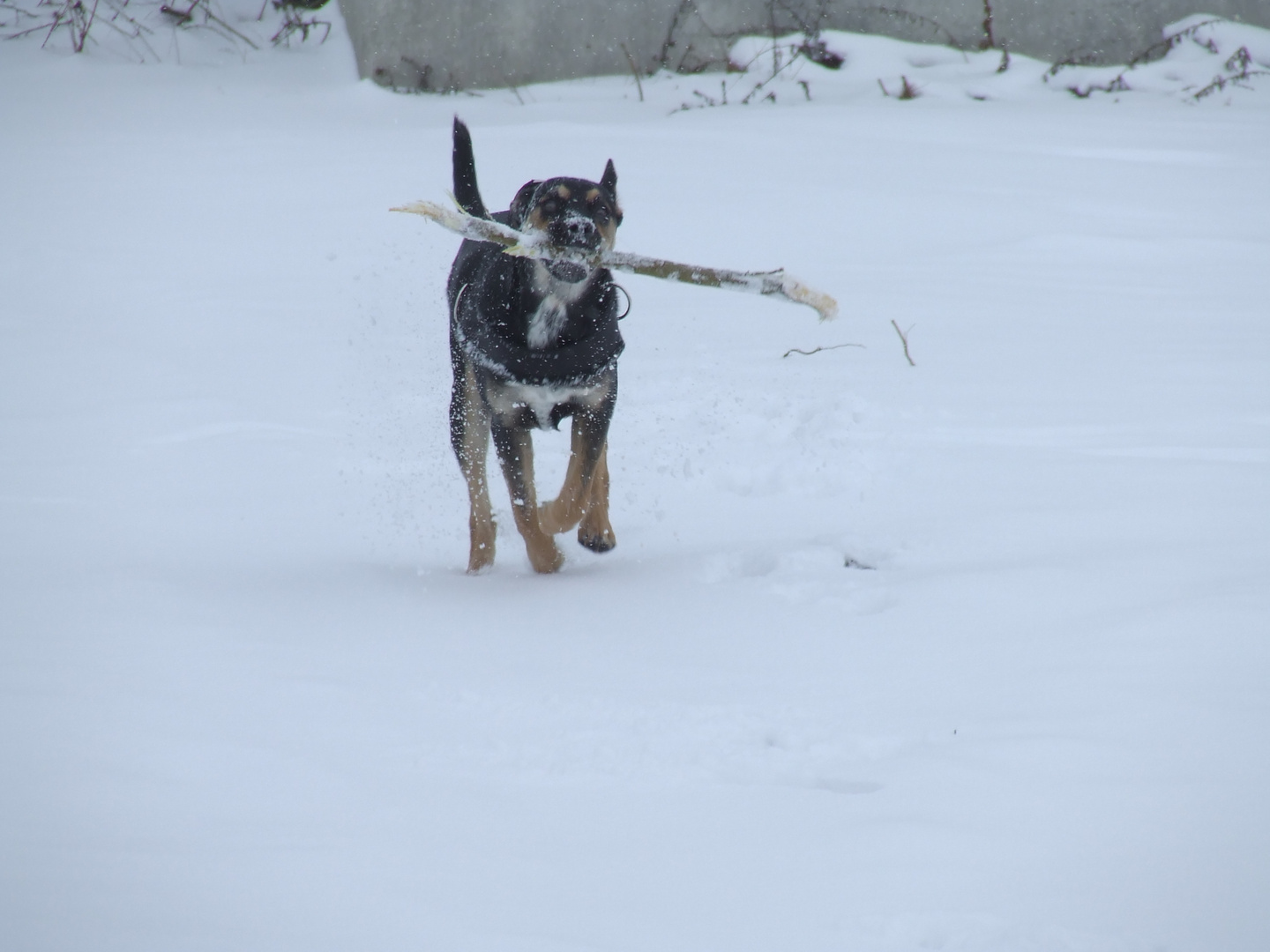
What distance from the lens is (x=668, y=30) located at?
367 inches

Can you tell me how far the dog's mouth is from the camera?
10.6 feet

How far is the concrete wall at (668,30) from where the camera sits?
9070 mm

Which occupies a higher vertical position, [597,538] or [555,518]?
[555,518]

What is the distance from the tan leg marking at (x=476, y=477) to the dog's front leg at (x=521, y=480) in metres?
0.15

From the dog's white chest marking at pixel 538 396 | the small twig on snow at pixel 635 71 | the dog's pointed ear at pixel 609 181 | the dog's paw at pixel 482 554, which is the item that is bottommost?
the dog's paw at pixel 482 554

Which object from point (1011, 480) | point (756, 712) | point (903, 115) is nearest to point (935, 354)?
point (1011, 480)

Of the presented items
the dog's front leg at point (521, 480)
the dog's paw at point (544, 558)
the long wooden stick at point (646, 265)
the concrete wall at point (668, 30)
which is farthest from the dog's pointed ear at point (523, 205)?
the concrete wall at point (668, 30)

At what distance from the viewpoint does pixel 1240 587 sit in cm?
257

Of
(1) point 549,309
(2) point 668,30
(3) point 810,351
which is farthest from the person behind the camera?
(2) point 668,30

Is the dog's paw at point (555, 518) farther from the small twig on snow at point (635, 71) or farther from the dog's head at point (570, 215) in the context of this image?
the small twig on snow at point (635, 71)

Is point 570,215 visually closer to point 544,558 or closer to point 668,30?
point 544,558

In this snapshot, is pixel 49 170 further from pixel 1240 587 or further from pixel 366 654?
pixel 1240 587

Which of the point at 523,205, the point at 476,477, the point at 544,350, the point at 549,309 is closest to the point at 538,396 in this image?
the point at 544,350

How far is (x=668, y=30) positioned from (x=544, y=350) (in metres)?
6.86
